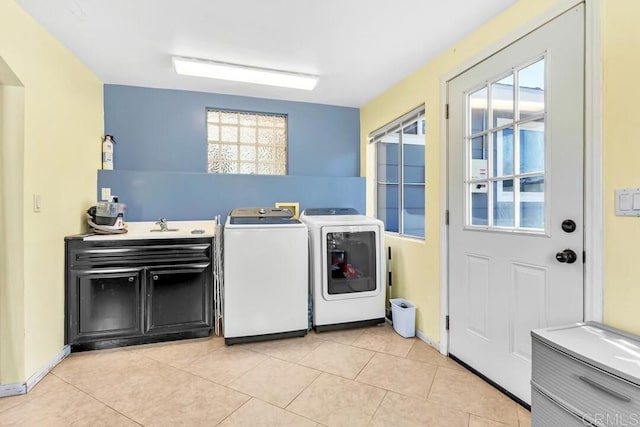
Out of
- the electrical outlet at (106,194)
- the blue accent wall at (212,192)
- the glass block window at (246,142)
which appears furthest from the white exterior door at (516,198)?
the electrical outlet at (106,194)

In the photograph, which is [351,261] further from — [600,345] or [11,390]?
[11,390]

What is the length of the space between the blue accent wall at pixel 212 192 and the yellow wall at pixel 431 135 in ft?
2.86

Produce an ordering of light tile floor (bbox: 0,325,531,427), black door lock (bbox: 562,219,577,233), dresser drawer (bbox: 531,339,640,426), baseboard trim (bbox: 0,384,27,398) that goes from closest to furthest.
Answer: dresser drawer (bbox: 531,339,640,426)
black door lock (bbox: 562,219,577,233)
light tile floor (bbox: 0,325,531,427)
baseboard trim (bbox: 0,384,27,398)

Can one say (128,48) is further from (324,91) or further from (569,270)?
(569,270)

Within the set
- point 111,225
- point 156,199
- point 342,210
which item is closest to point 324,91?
point 342,210

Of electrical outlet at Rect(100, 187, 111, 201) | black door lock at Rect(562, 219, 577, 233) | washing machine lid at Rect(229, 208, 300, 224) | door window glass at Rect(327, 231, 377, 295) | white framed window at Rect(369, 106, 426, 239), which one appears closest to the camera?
black door lock at Rect(562, 219, 577, 233)

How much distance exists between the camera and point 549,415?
1.26 m

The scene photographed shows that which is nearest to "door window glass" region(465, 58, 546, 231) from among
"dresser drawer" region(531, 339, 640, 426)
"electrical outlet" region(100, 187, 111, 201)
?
"dresser drawer" region(531, 339, 640, 426)

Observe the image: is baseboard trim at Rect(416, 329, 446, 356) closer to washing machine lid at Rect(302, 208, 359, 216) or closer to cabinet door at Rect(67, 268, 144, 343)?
washing machine lid at Rect(302, 208, 359, 216)

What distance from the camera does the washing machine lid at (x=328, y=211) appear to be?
3.35 metres

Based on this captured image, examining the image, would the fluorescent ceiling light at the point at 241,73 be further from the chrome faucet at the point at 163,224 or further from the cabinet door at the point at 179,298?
the cabinet door at the point at 179,298

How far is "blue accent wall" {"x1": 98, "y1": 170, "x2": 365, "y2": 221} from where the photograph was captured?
10.3 feet

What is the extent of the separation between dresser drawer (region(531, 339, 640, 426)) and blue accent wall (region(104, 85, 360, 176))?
2.95 meters

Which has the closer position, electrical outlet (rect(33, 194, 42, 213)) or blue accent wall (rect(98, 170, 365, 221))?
electrical outlet (rect(33, 194, 42, 213))
